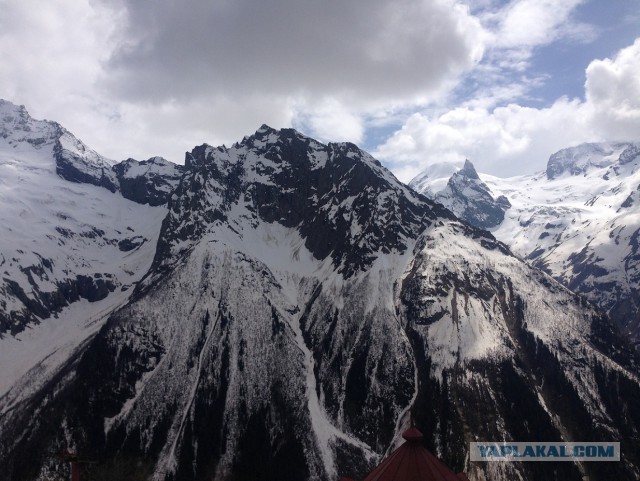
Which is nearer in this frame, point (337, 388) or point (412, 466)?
point (412, 466)

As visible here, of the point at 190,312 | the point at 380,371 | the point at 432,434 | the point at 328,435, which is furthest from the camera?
the point at 190,312

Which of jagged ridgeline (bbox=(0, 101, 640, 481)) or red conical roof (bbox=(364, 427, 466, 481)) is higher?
red conical roof (bbox=(364, 427, 466, 481))

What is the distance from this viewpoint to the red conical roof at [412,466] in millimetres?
32281

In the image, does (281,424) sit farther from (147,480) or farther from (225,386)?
(147,480)

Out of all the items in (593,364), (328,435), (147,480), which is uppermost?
(593,364)

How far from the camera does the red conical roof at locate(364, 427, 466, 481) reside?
106 ft

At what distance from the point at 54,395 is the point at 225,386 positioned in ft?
186

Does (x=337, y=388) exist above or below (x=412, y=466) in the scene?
below

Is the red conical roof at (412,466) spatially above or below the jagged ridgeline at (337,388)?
above

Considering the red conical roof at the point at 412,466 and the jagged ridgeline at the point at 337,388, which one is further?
the jagged ridgeline at the point at 337,388

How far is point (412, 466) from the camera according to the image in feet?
107

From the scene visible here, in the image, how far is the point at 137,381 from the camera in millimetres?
175750

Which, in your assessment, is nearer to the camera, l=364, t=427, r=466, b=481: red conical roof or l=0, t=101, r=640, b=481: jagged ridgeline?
l=364, t=427, r=466, b=481: red conical roof

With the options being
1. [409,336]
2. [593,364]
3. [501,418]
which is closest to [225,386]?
[409,336]
